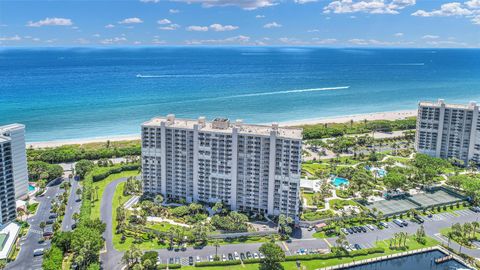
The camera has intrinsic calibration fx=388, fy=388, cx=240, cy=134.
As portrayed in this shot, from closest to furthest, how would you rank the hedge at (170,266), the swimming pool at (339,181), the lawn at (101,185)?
the hedge at (170,266) < the lawn at (101,185) < the swimming pool at (339,181)

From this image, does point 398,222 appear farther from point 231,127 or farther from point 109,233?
point 109,233

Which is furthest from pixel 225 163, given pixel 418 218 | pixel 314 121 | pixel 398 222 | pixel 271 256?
pixel 314 121

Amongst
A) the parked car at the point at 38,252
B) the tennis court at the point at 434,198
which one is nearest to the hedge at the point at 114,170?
the parked car at the point at 38,252

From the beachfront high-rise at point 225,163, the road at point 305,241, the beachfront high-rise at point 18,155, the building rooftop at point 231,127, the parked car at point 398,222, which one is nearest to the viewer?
the road at point 305,241

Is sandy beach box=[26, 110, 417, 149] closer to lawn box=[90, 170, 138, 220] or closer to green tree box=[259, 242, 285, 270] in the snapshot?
lawn box=[90, 170, 138, 220]

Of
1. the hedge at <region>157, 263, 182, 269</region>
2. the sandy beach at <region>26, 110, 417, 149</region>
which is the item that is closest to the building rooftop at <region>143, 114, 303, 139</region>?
the hedge at <region>157, 263, 182, 269</region>

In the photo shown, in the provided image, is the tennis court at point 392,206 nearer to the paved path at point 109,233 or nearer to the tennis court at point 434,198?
the tennis court at point 434,198

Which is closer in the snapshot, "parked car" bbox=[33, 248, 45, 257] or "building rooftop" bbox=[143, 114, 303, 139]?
"parked car" bbox=[33, 248, 45, 257]
